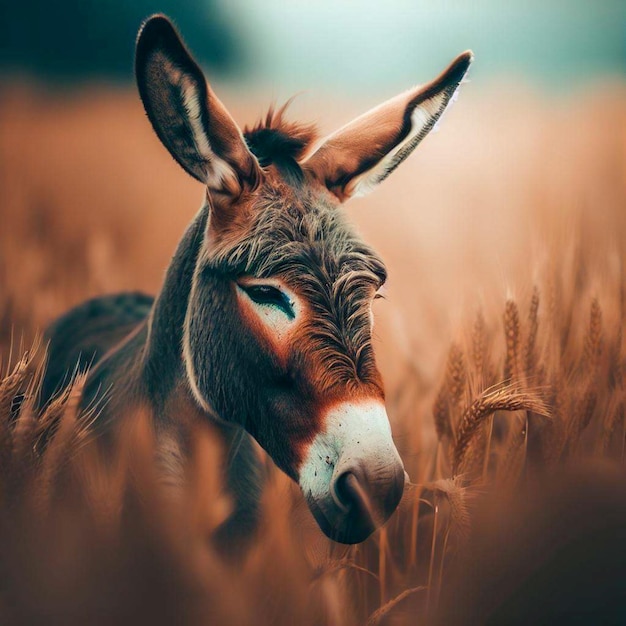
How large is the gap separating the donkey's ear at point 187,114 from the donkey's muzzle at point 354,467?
26.7 inches

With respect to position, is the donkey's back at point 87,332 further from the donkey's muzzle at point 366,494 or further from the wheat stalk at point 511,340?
the wheat stalk at point 511,340

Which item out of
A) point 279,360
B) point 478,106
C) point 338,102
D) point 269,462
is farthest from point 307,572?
point 478,106

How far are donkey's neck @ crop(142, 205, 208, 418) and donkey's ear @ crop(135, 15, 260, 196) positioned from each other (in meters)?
0.17

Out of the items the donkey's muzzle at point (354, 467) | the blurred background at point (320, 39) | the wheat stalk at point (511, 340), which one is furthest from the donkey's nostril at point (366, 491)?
the blurred background at point (320, 39)

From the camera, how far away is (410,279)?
2.20 m

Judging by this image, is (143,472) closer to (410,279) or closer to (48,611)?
(48,611)

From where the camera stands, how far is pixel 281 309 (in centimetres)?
162

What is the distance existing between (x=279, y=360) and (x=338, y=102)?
37.3 inches

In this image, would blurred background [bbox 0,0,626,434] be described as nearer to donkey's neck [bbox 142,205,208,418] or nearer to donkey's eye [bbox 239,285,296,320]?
donkey's neck [bbox 142,205,208,418]

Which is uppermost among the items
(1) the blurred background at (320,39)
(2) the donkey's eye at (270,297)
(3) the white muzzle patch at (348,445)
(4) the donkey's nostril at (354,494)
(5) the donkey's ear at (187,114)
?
(1) the blurred background at (320,39)

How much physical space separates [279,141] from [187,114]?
285 mm

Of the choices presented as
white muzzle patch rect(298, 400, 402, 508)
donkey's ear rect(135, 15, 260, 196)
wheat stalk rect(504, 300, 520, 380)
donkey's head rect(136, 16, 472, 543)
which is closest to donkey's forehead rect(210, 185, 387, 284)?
donkey's head rect(136, 16, 472, 543)

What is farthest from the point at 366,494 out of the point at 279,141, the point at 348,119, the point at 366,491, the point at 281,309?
the point at 348,119

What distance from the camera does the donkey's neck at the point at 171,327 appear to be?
182 centimetres
